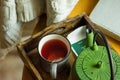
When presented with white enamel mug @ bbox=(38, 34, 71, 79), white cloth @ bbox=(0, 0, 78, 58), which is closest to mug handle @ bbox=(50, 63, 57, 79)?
white enamel mug @ bbox=(38, 34, 71, 79)

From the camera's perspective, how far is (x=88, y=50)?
643 mm

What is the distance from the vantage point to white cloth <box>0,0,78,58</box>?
0.69 m

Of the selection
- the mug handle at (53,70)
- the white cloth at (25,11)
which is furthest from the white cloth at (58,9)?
the mug handle at (53,70)

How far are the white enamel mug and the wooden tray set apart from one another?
0.03 metres

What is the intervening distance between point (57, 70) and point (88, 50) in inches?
3.8

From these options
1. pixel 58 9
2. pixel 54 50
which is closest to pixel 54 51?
pixel 54 50

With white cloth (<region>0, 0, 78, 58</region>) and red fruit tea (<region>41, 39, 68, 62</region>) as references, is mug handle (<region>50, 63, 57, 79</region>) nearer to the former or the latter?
red fruit tea (<region>41, 39, 68, 62</region>)

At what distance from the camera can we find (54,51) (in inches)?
27.1

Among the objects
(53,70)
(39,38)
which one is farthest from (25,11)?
(53,70)

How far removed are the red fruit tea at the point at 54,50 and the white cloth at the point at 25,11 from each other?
80mm

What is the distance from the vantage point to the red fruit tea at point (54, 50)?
2.20 ft

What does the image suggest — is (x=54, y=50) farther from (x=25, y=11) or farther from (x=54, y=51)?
(x=25, y=11)

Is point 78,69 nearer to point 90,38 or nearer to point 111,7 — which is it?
point 90,38

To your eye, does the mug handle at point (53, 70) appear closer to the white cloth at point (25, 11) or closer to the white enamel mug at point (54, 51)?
the white enamel mug at point (54, 51)
